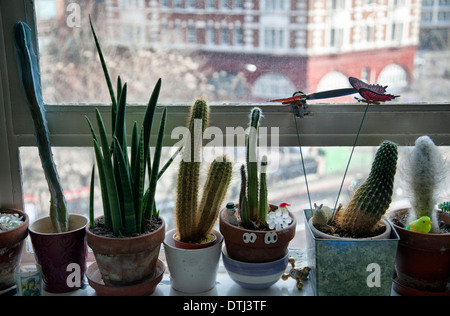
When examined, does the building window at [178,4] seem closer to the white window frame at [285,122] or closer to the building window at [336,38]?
the white window frame at [285,122]

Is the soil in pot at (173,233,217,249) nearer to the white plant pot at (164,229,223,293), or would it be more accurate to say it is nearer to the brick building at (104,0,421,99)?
the white plant pot at (164,229,223,293)

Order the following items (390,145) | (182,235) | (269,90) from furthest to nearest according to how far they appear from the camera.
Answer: (269,90) < (182,235) < (390,145)

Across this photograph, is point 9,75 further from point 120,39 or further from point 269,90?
point 269,90

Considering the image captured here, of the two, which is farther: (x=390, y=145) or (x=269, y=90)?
(x=269, y=90)

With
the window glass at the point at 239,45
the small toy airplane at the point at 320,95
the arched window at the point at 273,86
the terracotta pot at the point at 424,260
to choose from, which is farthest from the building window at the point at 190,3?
the terracotta pot at the point at 424,260

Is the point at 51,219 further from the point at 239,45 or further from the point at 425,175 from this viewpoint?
the point at 425,175

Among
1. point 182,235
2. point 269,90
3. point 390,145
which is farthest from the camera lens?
point 269,90

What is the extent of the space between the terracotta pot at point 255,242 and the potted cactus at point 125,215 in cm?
17

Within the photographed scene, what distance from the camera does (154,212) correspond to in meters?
1.20

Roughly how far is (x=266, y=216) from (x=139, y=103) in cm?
48

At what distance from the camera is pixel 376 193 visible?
1071 mm

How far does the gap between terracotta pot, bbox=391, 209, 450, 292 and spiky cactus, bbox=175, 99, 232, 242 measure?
1.47 ft

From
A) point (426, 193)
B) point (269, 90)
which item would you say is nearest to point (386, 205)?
point (426, 193)
